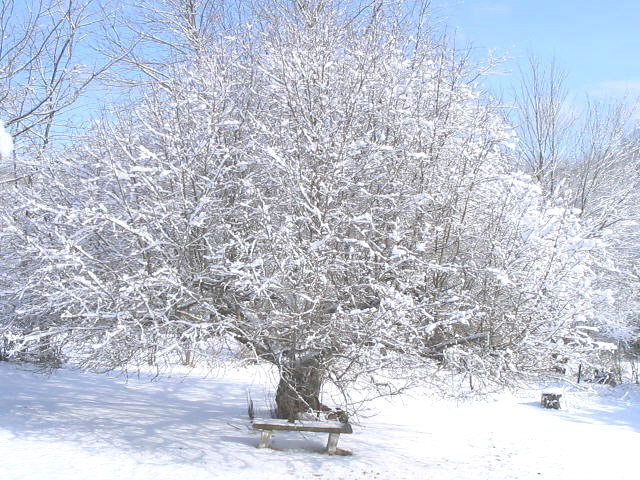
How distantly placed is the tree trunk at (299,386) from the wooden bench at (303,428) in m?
0.21

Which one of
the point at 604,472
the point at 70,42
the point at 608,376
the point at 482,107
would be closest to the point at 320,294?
the point at 482,107

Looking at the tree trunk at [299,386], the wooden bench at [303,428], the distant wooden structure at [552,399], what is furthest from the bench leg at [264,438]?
the distant wooden structure at [552,399]

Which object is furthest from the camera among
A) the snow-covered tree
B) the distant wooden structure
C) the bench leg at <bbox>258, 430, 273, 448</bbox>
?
the distant wooden structure

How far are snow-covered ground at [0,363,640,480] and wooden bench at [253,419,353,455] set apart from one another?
162 millimetres

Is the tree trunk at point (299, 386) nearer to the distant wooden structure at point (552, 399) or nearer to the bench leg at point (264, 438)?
Result: the bench leg at point (264, 438)

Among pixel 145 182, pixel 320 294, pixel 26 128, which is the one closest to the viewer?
Result: pixel 320 294

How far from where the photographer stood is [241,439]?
7.28 m

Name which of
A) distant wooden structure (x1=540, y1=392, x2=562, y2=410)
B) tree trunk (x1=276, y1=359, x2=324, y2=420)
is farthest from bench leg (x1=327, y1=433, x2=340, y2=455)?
distant wooden structure (x1=540, y1=392, x2=562, y2=410)

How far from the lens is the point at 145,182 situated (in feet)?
19.0

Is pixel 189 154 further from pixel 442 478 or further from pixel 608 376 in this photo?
pixel 608 376

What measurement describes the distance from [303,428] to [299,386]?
0.53m

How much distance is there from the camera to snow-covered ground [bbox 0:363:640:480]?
610cm

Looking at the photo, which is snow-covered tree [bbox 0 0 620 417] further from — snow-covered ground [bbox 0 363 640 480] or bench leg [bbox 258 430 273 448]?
snow-covered ground [bbox 0 363 640 480]

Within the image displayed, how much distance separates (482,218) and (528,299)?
1.19m
